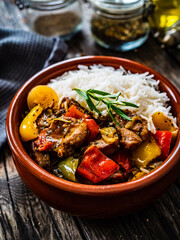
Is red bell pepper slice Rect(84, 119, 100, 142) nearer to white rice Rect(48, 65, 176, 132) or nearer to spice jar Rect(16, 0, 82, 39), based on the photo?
white rice Rect(48, 65, 176, 132)

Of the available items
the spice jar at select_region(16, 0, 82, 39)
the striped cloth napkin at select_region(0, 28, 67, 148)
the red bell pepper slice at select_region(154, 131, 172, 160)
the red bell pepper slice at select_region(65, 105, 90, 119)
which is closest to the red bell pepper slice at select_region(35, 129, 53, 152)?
the red bell pepper slice at select_region(65, 105, 90, 119)

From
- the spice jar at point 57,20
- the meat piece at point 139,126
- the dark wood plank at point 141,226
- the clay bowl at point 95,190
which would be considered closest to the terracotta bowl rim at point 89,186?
the clay bowl at point 95,190

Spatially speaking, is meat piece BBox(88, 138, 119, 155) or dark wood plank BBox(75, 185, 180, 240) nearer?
meat piece BBox(88, 138, 119, 155)

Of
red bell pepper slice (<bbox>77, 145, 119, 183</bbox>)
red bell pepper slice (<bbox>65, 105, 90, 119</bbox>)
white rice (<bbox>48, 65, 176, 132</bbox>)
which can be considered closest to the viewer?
red bell pepper slice (<bbox>77, 145, 119, 183</bbox>)

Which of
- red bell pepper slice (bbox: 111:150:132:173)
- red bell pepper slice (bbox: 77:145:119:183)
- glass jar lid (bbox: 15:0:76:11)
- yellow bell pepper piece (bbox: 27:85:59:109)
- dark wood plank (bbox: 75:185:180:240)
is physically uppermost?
glass jar lid (bbox: 15:0:76:11)

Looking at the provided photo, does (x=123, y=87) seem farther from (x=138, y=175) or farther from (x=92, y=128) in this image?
(x=138, y=175)

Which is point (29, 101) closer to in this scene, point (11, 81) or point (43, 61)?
point (11, 81)
